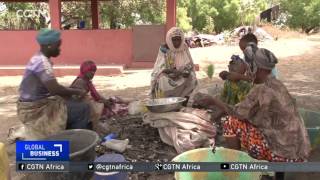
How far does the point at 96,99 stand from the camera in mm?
5789

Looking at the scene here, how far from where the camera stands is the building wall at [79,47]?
12.1 meters

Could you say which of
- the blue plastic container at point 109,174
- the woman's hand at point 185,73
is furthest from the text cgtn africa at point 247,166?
the woman's hand at point 185,73

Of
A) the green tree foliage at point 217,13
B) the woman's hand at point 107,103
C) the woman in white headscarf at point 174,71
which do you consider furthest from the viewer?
the green tree foliage at point 217,13

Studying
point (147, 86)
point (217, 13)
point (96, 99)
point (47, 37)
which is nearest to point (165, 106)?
point (96, 99)

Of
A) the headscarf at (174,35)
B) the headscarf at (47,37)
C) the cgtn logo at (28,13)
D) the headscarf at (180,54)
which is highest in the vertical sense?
the cgtn logo at (28,13)

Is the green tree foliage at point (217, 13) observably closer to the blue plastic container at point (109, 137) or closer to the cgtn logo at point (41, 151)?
the blue plastic container at point (109, 137)

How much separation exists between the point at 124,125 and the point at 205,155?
213cm

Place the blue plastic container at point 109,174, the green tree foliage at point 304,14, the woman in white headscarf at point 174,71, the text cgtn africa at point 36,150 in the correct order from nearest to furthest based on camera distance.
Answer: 1. the text cgtn africa at point 36,150
2. the blue plastic container at point 109,174
3. the woman in white headscarf at point 174,71
4. the green tree foliage at point 304,14

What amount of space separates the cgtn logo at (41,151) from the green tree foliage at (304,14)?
91.7 ft

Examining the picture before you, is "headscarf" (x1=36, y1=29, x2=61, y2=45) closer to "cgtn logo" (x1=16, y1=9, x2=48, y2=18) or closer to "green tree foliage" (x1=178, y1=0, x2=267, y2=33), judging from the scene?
"cgtn logo" (x1=16, y1=9, x2=48, y2=18)

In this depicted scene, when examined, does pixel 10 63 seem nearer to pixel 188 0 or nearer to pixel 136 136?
pixel 136 136

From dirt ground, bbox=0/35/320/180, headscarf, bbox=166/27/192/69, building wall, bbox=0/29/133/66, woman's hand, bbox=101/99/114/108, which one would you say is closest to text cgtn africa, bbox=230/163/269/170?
dirt ground, bbox=0/35/320/180

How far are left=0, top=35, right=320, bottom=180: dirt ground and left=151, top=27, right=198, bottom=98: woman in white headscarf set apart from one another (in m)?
0.67

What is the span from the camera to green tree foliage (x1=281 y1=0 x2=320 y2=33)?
28438 mm
